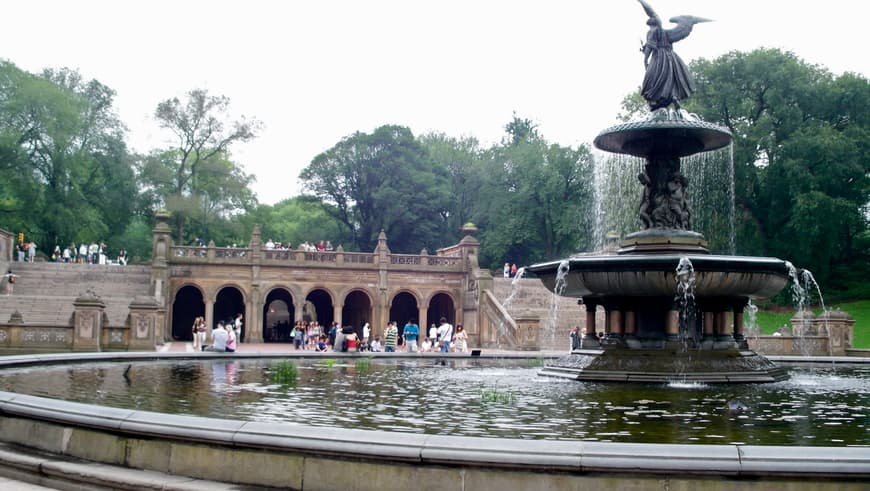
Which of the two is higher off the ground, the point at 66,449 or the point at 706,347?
the point at 706,347

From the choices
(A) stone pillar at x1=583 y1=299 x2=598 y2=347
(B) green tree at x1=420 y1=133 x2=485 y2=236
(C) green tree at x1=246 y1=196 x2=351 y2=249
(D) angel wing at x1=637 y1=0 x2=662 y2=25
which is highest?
(B) green tree at x1=420 y1=133 x2=485 y2=236

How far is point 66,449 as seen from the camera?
691 cm

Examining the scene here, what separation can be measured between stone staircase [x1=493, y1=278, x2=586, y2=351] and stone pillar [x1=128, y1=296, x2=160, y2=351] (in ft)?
51.8

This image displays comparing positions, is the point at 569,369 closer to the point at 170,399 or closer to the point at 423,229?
the point at 170,399

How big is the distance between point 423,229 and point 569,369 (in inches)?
2297

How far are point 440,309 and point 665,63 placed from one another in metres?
39.0


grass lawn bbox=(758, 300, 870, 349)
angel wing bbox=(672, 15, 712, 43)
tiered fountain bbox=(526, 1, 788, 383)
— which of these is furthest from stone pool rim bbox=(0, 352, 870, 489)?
grass lawn bbox=(758, 300, 870, 349)

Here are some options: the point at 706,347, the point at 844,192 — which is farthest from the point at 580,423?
the point at 844,192

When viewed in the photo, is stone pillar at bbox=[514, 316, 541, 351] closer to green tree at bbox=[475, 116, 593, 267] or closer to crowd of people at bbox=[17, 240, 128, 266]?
crowd of people at bbox=[17, 240, 128, 266]

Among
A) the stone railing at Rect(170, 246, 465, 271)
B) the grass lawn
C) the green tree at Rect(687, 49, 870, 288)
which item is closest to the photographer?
the grass lawn

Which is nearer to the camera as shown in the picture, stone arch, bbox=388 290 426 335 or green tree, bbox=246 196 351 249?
stone arch, bbox=388 290 426 335

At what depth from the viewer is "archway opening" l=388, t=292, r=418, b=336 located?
5609cm

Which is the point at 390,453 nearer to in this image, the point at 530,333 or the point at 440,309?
the point at 530,333

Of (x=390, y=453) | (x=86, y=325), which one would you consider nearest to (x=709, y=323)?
(x=390, y=453)
